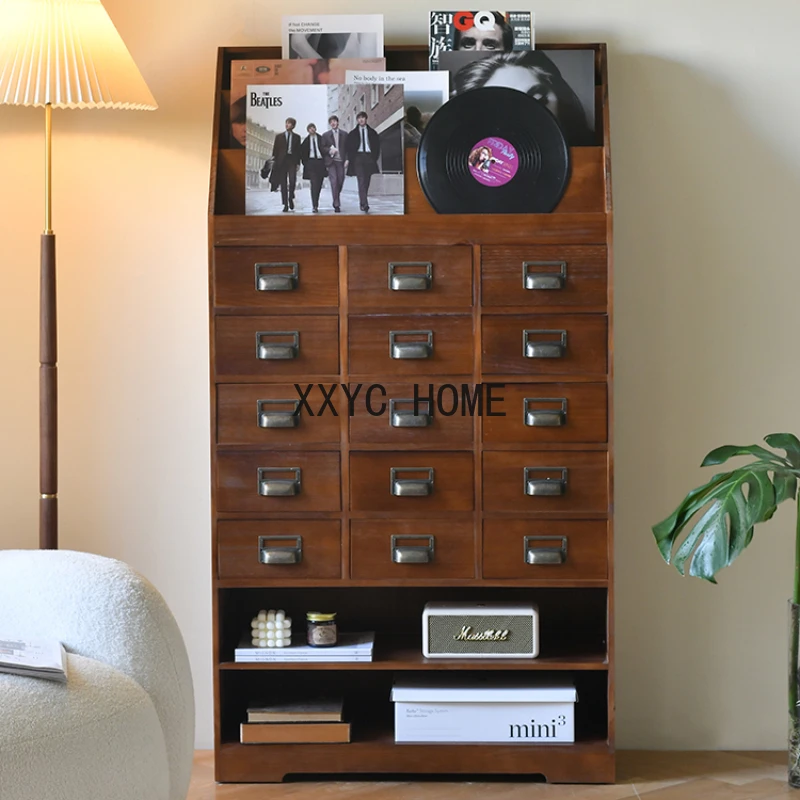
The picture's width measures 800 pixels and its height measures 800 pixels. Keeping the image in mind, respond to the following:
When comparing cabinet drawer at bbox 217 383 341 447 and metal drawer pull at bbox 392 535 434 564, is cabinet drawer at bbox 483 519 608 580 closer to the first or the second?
metal drawer pull at bbox 392 535 434 564

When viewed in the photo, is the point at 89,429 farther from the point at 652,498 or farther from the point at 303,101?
the point at 652,498

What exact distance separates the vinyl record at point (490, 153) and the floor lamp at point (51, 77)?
2.08ft

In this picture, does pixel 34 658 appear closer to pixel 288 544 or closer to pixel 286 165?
pixel 288 544

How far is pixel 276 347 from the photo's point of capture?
2232 millimetres

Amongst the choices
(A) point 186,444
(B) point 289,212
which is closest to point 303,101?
(B) point 289,212

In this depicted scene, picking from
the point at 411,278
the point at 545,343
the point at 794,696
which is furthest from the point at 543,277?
the point at 794,696

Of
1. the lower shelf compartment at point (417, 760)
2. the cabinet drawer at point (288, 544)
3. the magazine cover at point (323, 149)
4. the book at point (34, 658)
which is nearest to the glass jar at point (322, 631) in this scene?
the cabinet drawer at point (288, 544)

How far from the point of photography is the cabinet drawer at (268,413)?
225 centimetres

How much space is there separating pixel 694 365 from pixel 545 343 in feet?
1.61

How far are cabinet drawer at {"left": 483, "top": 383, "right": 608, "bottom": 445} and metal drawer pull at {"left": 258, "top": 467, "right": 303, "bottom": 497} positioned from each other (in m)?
0.42

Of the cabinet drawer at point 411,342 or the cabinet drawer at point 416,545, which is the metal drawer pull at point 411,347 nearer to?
the cabinet drawer at point 411,342

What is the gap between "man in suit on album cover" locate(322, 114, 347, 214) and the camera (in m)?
2.30

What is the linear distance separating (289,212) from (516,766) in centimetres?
128

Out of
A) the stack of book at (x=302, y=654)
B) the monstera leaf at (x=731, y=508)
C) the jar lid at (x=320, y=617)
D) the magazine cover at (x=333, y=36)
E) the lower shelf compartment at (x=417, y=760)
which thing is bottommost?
the lower shelf compartment at (x=417, y=760)
